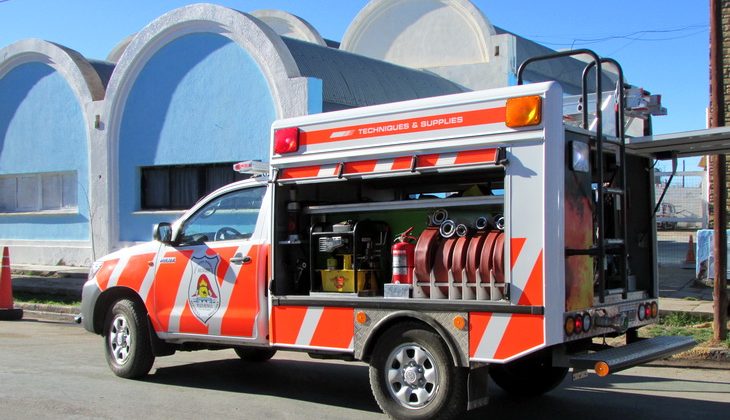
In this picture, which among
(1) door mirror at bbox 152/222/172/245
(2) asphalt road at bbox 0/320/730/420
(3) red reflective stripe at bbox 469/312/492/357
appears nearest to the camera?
(3) red reflective stripe at bbox 469/312/492/357

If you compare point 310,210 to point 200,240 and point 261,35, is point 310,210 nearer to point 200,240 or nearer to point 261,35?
point 200,240

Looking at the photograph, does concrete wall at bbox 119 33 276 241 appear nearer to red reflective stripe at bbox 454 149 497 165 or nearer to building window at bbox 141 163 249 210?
building window at bbox 141 163 249 210

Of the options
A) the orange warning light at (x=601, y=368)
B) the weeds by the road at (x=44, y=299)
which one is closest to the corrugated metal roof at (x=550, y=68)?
the weeds by the road at (x=44, y=299)

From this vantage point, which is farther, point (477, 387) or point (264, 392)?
point (264, 392)

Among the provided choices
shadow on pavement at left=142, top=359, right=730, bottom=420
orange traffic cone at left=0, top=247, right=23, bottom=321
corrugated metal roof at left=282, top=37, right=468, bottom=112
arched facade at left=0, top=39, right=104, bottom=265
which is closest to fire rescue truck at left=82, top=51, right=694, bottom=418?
shadow on pavement at left=142, top=359, right=730, bottom=420

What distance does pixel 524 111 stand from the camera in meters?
6.09

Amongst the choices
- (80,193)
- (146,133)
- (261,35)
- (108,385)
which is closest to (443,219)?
(108,385)

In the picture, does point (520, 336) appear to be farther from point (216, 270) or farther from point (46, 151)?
point (46, 151)

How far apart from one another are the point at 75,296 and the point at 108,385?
8.68 metres

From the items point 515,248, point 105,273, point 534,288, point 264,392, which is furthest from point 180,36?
point 534,288

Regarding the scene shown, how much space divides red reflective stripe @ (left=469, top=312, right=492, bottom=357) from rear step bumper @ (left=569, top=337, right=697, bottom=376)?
674 mm

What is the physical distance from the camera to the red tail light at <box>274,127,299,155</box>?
750 centimetres

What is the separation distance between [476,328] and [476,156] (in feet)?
4.31

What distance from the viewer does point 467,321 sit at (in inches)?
245
